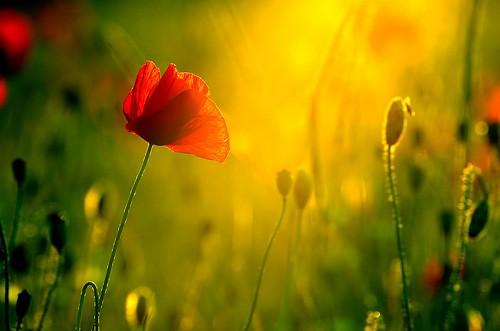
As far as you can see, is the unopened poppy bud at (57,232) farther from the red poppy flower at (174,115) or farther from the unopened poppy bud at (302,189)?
the unopened poppy bud at (302,189)

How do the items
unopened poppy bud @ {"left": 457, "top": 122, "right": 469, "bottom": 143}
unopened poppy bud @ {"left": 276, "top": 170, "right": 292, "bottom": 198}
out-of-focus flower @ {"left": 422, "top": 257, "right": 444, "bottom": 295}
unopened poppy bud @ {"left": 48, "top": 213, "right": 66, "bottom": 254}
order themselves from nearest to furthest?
1. unopened poppy bud @ {"left": 48, "top": 213, "right": 66, "bottom": 254}
2. unopened poppy bud @ {"left": 276, "top": 170, "right": 292, "bottom": 198}
3. unopened poppy bud @ {"left": 457, "top": 122, "right": 469, "bottom": 143}
4. out-of-focus flower @ {"left": 422, "top": 257, "right": 444, "bottom": 295}

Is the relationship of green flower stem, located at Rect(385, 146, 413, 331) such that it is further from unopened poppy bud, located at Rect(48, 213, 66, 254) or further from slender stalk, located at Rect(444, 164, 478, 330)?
A: unopened poppy bud, located at Rect(48, 213, 66, 254)

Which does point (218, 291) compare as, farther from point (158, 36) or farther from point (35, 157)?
point (158, 36)

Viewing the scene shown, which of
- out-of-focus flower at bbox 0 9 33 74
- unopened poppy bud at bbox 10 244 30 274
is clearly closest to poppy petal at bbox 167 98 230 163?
unopened poppy bud at bbox 10 244 30 274

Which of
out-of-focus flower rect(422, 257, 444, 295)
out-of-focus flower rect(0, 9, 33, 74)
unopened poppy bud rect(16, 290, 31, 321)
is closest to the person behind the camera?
unopened poppy bud rect(16, 290, 31, 321)

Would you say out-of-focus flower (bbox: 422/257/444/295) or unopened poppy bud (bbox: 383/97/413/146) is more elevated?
unopened poppy bud (bbox: 383/97/413/146)

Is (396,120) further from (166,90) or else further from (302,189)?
(166,90)
